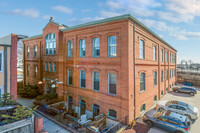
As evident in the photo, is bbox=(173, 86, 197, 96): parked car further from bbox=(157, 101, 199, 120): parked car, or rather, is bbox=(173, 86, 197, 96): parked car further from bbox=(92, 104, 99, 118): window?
bbox=(92, 104, 99, 118): window

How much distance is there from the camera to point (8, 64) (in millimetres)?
10891

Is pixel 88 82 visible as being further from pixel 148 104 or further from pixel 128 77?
pixel 148 104

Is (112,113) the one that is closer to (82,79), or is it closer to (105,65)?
(105,65)

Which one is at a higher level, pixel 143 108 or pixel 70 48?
pixel 70 48

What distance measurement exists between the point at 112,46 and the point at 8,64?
10.4 meters

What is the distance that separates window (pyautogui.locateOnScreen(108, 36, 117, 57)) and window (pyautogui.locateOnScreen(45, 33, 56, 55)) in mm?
9667

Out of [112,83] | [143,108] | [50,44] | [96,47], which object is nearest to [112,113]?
[112,83]

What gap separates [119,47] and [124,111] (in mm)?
6318

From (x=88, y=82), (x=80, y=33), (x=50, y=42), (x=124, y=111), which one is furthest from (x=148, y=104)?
(x=50, y=42)

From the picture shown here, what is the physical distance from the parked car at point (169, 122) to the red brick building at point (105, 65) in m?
1.66

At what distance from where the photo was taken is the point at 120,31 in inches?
442

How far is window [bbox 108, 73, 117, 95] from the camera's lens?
1176cm

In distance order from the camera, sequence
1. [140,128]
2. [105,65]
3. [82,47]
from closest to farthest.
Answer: [140,128] → [105,65] → [82,47]

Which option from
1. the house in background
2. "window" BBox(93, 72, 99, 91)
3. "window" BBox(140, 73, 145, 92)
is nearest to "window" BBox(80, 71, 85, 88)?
"window" BBox(93, 72, 99, 91)
